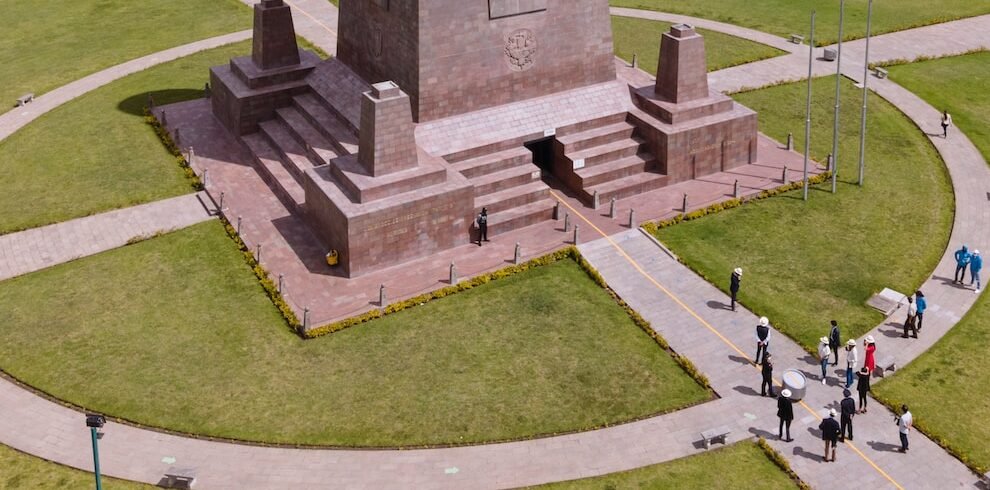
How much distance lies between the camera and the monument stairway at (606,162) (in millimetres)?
47938

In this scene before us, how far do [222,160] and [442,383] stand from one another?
862 inches

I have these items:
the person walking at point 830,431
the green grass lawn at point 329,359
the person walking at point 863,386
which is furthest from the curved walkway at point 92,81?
the person walking at point 863,386

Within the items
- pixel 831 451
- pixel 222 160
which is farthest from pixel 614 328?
pixel 222 160

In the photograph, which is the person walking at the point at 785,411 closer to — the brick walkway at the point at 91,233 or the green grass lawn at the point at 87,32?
the brick walkway at the point at 91,233

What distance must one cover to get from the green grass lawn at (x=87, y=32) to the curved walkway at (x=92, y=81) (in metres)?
0.76

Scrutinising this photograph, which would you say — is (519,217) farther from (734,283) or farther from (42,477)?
(42,477)

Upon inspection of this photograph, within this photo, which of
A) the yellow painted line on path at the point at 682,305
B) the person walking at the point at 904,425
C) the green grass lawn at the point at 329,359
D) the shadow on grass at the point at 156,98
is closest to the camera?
the person walking at the point at 904,425

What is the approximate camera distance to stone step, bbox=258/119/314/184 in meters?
48.6

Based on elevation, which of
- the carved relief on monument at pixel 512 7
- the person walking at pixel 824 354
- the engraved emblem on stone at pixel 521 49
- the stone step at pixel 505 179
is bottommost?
the person walking at pixel 824 354

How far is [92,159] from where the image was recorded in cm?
5234

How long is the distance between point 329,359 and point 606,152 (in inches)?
722

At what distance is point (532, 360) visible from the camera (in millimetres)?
37344

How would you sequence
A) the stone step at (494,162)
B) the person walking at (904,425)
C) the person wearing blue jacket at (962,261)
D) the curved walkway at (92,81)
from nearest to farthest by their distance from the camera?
1. the person walking at (904,425)
2. the person wearing blue jacket at (962,261)
3. the stone step at (494,162)
4. the curved walkway at (92,81)

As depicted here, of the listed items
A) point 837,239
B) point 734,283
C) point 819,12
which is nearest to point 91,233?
point 734,283
